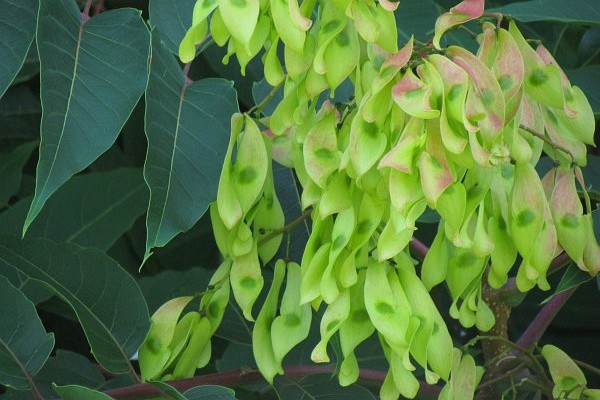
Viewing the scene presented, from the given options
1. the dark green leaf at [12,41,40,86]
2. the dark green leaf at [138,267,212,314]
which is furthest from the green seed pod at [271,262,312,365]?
the dark green leaf at [12,41,40,86]

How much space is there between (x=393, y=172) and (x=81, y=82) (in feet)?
0.95

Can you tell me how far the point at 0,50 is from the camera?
2.58 feet

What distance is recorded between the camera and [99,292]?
0.82 metres

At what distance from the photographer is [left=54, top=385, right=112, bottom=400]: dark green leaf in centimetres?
72

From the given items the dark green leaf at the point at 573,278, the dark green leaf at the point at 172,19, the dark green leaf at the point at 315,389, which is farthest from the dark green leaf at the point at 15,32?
the dark green leaf at the point at 573,278

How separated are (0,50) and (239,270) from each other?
243 millimetres

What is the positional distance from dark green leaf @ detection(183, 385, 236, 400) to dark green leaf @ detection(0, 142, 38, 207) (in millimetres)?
480

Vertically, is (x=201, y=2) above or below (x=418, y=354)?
above

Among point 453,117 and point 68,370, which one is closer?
point 453,117

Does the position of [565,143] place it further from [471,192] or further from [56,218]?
[56,218]

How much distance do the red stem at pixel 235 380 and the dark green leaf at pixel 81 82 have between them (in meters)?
0.16

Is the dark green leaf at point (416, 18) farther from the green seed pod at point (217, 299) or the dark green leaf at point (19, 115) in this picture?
the dark green leaf at point (19, 115)

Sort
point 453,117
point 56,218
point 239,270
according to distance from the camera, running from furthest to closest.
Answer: point 56,218 → point 239,270 → point 453,117

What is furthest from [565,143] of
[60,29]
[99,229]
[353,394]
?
[99,229]
